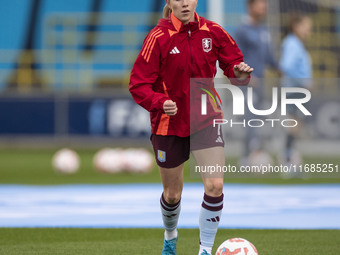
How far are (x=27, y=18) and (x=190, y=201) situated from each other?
19651mm

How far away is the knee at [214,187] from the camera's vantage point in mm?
5836

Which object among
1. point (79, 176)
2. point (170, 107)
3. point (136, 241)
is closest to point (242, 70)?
point (170, 107)

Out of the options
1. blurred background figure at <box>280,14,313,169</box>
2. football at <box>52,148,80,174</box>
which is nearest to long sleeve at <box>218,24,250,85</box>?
blurred background figure at <box>280,14,313,169</box>

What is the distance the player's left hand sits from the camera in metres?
5.90

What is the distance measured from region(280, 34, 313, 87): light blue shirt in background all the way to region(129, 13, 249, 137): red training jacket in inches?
293

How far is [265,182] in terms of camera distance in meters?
12.8

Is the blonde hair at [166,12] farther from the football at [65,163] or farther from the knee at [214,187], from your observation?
the football at [65,163]

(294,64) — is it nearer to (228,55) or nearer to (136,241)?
(136,241)

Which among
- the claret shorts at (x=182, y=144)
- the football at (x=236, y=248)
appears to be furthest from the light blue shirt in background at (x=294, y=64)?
the football at (x=236, y=248)

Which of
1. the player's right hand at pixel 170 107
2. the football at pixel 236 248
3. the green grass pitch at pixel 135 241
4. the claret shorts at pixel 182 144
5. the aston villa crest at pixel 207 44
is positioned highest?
the aston villa crest at pixel 207 44

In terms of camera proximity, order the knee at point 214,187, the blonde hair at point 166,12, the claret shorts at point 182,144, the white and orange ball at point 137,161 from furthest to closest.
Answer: the white and orange ball at point 137,161, the blonde hair at point 166,12, the claret shorts at point 182,144, the knee at point 214,187

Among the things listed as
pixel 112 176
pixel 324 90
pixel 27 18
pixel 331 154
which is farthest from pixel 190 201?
pixel 27 18

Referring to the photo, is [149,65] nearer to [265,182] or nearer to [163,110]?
[163,110]

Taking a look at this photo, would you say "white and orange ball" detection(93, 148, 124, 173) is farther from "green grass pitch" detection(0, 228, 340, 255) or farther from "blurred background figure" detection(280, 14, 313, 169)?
"green grass pitch" detection(0, 228, 340, 255)
